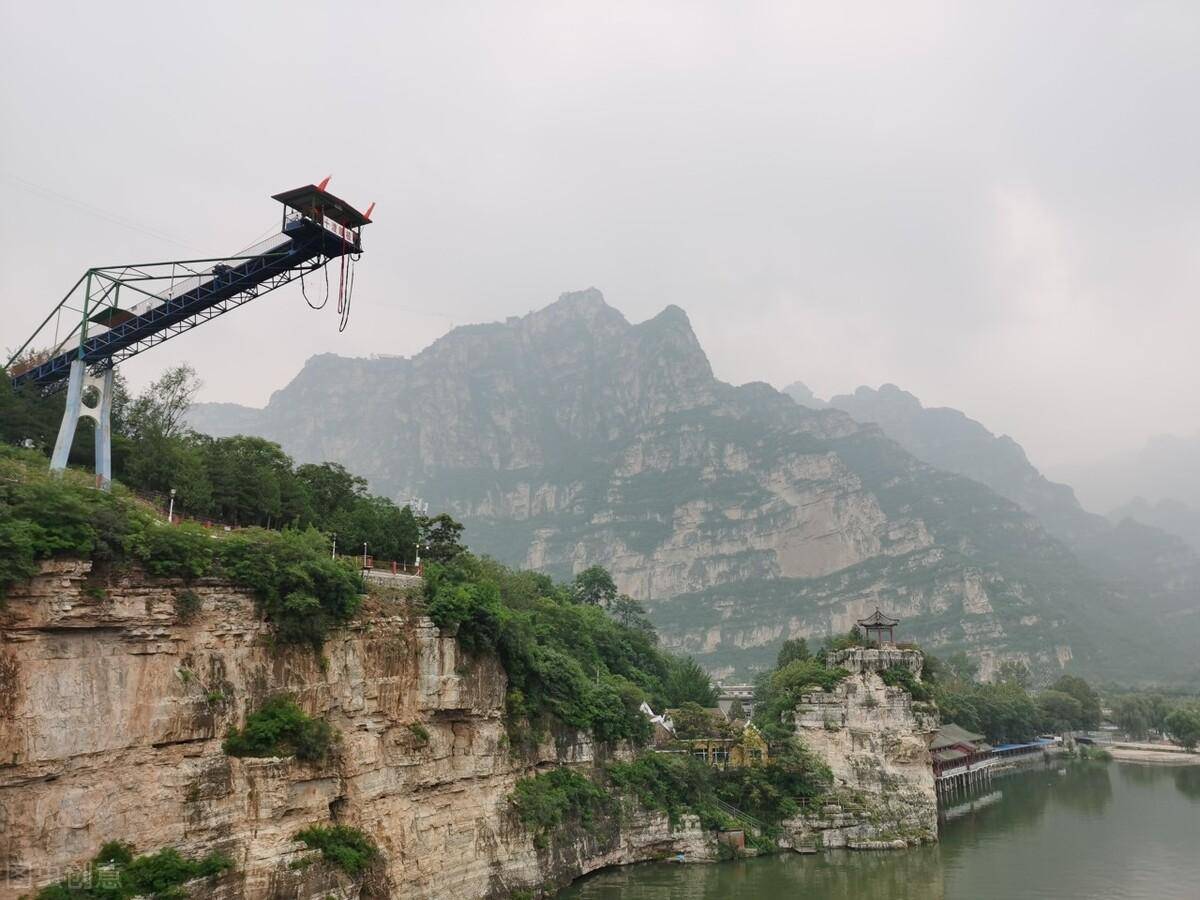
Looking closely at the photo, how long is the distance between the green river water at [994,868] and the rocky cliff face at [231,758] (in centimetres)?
745

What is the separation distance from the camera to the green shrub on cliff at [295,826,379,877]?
21.9 metres

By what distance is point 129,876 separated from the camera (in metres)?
17.8

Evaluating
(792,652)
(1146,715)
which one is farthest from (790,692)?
(1146,715)

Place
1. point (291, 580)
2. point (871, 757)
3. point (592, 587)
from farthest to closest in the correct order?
point (592, 587), point (871, 757), point (291, 580)

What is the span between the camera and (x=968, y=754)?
64.5m

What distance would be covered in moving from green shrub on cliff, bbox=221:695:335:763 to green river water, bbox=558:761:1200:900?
557 inches

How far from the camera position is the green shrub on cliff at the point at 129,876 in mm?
17219

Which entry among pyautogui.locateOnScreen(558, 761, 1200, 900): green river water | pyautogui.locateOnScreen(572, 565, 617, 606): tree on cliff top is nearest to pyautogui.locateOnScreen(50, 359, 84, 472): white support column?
pyautogui.locateOnScreen(558, 761, 1200, 900): green river water

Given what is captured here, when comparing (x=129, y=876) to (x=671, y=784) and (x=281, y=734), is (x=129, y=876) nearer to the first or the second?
(x=281, y=734)

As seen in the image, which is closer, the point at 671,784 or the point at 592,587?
the point at 671,784

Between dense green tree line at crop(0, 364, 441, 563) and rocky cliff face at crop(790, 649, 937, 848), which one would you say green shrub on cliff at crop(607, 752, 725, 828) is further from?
dense green tree line at crop(0, 364, 441, 563)

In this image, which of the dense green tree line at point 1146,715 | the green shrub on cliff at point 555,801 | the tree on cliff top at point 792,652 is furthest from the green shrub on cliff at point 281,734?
the dense green tree line at point 1146,715

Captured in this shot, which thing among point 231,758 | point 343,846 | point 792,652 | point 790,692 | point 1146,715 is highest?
point 231,758

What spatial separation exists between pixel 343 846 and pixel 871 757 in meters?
29.4
